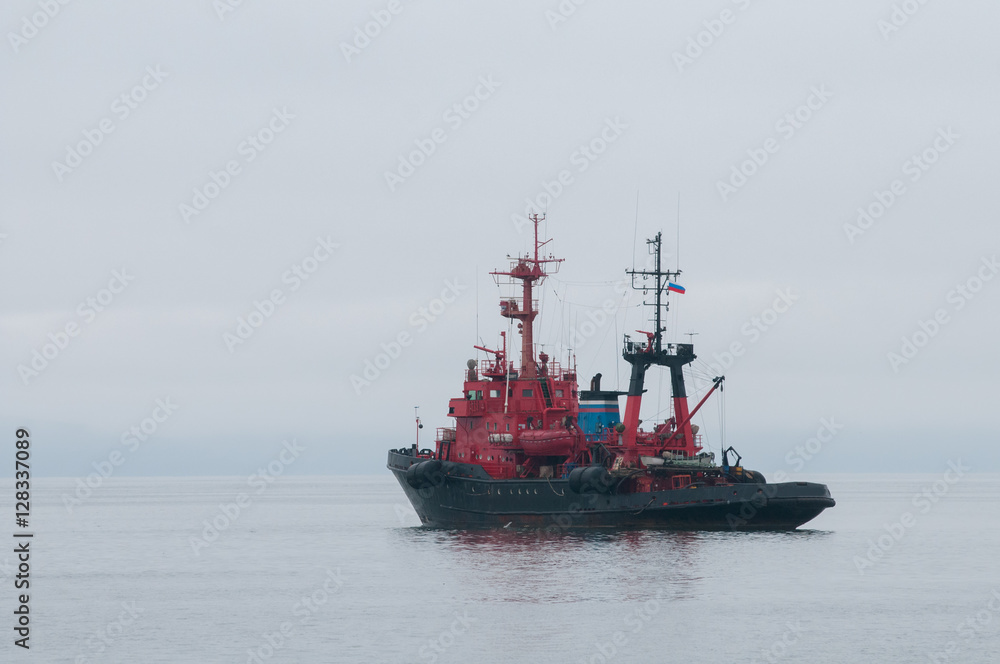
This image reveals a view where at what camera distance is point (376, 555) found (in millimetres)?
64688

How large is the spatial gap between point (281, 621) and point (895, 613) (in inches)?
805

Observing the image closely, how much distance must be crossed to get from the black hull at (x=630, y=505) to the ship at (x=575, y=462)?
0.17 feet

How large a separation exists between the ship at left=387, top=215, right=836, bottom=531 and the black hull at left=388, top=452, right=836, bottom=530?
51mm

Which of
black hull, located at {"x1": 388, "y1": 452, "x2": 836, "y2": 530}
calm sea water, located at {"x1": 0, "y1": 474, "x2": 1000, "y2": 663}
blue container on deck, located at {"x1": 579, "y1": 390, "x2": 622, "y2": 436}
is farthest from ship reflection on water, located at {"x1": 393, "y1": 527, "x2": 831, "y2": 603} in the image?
blue container on deck, located at {"x1": 579, "y1": 390, "x2": 622, "y2": 436}

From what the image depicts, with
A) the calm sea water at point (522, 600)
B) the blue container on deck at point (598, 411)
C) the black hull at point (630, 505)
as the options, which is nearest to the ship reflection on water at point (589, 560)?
the calm sea water at point (522, 600)

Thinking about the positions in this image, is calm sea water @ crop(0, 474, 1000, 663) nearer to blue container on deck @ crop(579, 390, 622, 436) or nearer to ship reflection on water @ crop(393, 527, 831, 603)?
ship reflection on water @ crop(393, 527, 831, 603)

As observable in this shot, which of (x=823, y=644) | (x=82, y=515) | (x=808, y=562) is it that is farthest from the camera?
(x=82, y=515)

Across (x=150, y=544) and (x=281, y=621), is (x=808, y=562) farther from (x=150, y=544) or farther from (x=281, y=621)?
(x=150, y=544)

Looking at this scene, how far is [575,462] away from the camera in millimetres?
66750

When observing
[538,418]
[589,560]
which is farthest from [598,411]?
[589,560]

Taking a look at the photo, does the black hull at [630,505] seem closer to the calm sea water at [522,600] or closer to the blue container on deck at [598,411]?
the calm sea water at [522,600]

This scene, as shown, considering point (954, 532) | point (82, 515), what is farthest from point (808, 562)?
point (82, 515)

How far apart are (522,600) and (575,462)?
21.9 m

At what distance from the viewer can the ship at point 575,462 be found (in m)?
62.3
